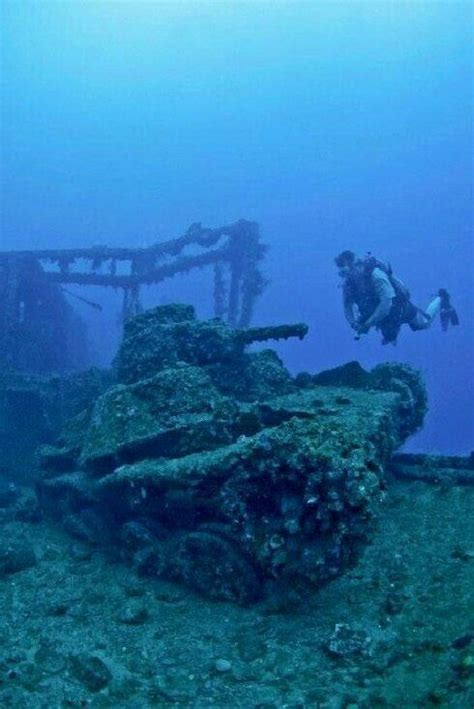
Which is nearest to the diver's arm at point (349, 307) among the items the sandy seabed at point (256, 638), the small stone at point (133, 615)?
the sandy seabed at point (256, 638)

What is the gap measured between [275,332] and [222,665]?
414cm

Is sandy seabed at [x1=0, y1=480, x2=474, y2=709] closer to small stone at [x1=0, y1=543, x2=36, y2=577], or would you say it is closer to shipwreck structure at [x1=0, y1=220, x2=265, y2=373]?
small stone at [x1=0, y1=543, x2=36, y2=577]

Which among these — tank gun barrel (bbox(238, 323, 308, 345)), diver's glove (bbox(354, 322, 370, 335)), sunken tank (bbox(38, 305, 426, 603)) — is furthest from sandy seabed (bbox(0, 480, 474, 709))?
diver's glove (bbox(354, 322, 370, 335))

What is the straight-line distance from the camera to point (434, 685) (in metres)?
3.03

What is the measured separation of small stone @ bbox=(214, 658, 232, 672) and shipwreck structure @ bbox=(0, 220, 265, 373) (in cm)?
1096

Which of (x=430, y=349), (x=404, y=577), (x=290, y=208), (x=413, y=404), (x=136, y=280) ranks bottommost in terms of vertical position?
(x=404, y=577)

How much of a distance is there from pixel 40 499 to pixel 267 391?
127 inches

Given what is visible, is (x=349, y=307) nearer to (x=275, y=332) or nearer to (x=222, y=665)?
(x=275, y=332)

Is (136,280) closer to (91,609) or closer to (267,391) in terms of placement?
(267,391)

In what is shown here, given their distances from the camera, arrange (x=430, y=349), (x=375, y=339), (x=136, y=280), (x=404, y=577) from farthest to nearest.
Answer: (x=375, y=339) < (x=430, y=349) < (x=136, y=280) < (x=404, y=577)

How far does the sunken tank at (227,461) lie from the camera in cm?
382

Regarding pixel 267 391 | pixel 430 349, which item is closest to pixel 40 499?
pixel 267 391

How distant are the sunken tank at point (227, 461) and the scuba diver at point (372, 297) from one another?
1.65 metres

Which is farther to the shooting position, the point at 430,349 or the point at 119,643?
the point at 430,349
